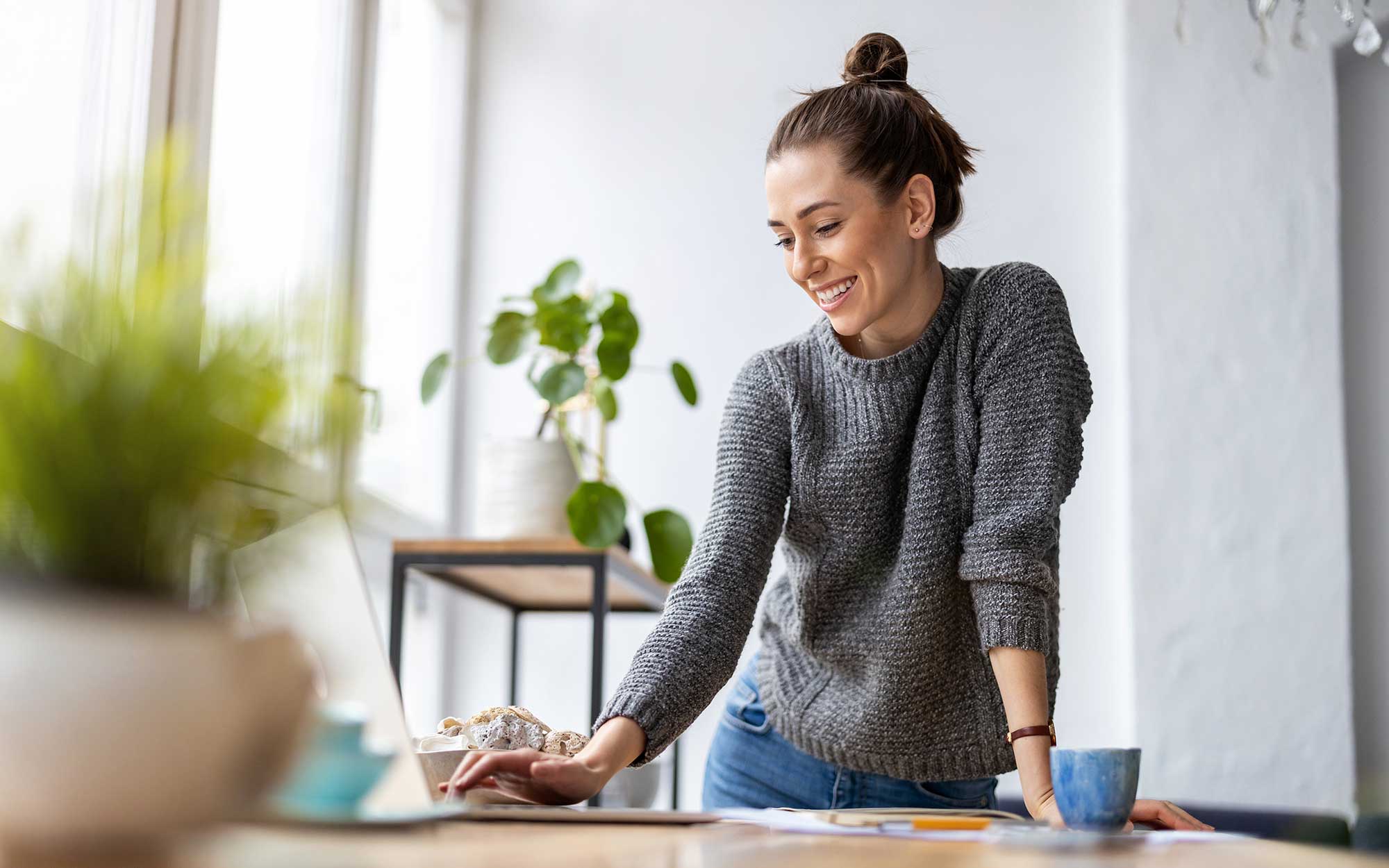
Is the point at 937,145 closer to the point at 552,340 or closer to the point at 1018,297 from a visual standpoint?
the point at 1018,297

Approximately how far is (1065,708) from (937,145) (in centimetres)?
217

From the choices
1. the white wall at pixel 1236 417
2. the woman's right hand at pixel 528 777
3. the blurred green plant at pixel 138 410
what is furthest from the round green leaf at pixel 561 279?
the blurred green plant at pixel 138 410

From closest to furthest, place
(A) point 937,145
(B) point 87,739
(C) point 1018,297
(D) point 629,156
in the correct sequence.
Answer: (B) point 87,739 → (C) point 1018,297 → (A) point 937,145 → (D) point 629,156

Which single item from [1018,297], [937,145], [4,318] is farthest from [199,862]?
[937,145]

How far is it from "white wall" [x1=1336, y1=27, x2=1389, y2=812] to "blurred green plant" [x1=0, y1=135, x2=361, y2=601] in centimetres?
348

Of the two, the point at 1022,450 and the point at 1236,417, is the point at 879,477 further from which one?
the point at 1236,417

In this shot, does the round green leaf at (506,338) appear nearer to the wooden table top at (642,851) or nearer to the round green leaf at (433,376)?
the round green leaf at (433,376)

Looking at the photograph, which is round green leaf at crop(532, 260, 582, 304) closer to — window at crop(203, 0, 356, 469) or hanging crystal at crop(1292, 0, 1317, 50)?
window at crop(203, 0, 356, 469)

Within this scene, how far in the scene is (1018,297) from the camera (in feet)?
4.51

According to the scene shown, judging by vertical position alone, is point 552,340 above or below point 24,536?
above

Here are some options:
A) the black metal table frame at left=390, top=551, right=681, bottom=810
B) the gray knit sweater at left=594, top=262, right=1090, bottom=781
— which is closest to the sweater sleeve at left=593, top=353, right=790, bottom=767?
the gray knit sweater at left=594, top=262, right=1090, bottom=781

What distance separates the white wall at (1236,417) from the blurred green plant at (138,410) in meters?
3.18

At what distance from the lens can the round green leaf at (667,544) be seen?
2.63 metres

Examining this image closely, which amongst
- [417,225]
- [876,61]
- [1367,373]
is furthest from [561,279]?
[1367,373]
